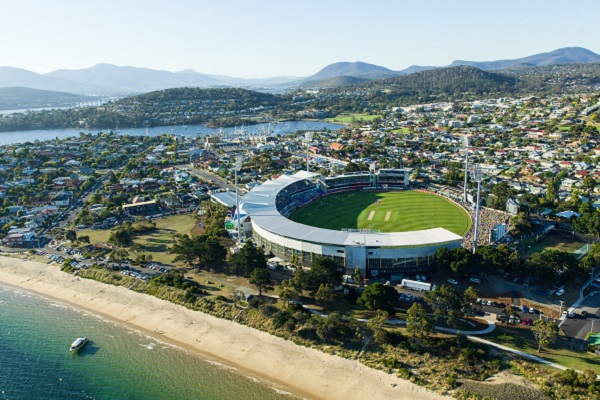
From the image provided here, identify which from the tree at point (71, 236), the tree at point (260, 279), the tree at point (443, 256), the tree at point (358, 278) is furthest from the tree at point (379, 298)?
the tree at point (71, 236)

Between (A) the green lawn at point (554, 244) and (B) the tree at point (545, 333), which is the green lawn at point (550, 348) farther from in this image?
(A) the green lawn at point (554, 244)

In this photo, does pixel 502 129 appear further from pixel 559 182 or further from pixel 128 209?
pixel 128 209

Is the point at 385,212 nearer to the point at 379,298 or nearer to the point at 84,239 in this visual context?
the point at 379,298

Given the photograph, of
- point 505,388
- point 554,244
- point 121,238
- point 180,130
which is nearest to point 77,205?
point 121,238

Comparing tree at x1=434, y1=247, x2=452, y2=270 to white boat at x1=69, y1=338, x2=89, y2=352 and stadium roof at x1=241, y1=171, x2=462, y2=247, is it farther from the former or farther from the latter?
white boat at x1=69, y1=338, x2=89, y2=352

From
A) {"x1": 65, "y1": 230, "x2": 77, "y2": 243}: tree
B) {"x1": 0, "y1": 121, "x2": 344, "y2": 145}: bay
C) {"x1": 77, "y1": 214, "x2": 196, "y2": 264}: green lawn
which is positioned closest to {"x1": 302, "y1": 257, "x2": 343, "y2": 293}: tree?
{"x1": 77, "y1": 214, "x2": 196, "y2": 264}: green lawn

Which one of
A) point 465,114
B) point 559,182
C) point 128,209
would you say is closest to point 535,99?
point 465,114
